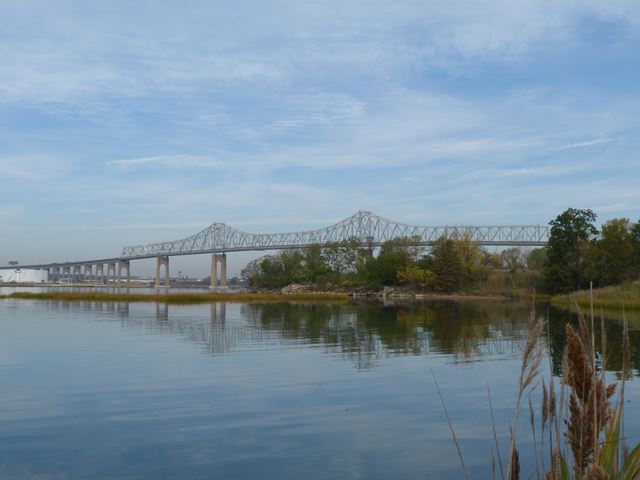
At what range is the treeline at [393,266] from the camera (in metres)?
76.2

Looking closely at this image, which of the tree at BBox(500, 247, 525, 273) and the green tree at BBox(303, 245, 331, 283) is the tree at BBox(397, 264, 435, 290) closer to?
the green tree at BBox(303, 245, 331, 283)

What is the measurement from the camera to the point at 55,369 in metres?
14.4

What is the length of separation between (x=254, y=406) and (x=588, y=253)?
55175 mm

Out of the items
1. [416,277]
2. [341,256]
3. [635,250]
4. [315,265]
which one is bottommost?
[416,277]

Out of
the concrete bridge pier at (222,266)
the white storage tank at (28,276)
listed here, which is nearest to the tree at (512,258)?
the concrete bridge pier at (222,266)

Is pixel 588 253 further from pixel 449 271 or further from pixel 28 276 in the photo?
pixel 28 276

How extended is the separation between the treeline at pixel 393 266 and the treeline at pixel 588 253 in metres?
12.4

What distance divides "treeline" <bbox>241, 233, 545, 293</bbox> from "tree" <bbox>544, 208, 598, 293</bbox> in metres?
11.9

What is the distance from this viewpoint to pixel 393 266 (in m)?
83.1

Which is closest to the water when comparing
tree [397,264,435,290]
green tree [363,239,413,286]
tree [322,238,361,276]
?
tree [397,264,435,290]

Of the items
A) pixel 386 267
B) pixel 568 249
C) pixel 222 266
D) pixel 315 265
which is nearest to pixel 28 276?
pixel 222 266

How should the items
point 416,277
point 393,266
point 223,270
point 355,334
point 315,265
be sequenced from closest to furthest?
point 355,334 < point 416,277 < point 393,266 < point 315,265 < point 223,270

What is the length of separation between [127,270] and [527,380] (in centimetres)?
15312

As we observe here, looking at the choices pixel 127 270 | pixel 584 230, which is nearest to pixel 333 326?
pixel 584 230
